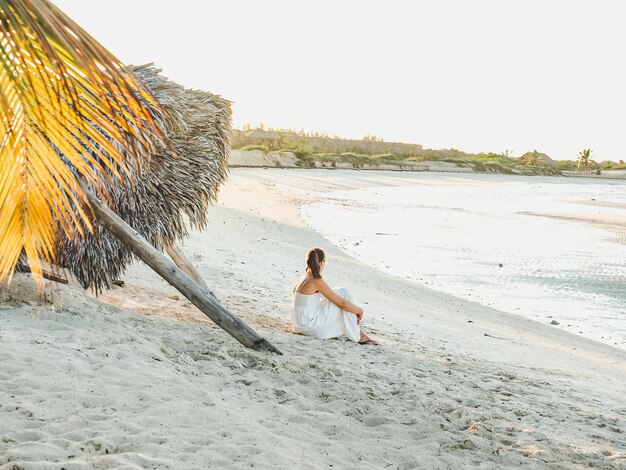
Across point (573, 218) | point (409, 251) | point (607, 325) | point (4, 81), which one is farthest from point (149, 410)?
point (573, 218)

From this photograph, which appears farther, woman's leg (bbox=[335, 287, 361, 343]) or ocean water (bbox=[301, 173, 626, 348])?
ocean water (bbox=[301, 173, 626, 348])

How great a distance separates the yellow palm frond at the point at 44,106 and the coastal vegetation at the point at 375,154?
159ft

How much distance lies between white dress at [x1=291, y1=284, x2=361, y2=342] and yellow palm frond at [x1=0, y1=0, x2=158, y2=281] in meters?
4.56

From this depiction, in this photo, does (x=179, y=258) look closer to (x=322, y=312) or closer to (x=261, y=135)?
(x=322, y=312)

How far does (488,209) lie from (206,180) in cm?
2535

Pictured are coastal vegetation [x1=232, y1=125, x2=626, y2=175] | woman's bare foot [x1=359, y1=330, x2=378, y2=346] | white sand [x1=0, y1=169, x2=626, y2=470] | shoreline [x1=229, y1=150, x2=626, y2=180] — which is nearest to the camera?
white sand [x1=0, y1=169, x2=626, y2=470]

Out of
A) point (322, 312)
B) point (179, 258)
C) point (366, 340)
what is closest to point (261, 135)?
point (179, 258)

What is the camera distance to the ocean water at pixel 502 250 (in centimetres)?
1194

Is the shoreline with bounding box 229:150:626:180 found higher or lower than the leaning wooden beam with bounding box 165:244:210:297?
higher

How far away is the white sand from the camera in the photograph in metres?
3.99

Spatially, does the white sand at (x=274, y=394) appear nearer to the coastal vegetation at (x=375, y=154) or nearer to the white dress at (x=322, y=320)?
the white dress at (x=322, y=320)

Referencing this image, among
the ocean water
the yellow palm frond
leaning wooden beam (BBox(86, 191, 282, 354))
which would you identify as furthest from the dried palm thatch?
the ocean water

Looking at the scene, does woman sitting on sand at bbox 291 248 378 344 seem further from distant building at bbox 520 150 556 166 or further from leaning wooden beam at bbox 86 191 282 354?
distant building at bbox 520 150 556 166

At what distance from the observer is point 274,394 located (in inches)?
203
